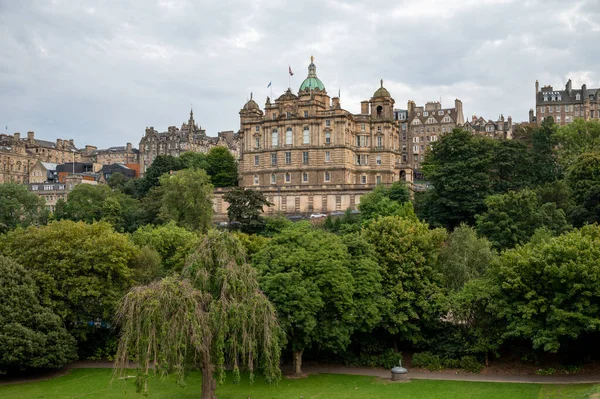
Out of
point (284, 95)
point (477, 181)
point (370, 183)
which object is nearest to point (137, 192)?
point (284, 95)

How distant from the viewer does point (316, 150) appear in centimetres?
7938

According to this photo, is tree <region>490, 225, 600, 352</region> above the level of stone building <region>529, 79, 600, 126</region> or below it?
below

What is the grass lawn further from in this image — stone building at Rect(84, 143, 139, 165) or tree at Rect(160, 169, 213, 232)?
stone building at Rect(84, 143, 139, 165)

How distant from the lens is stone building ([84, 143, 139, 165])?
16012cm

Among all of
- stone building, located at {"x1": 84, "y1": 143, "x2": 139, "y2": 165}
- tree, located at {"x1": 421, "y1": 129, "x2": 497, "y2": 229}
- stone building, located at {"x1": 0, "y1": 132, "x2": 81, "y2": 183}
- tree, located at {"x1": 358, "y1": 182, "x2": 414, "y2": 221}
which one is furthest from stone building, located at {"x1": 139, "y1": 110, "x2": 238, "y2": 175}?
tree, located at {"x1": 421, "y1": 129, "x2": 497, "y2": 229}

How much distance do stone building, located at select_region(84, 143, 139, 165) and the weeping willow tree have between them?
131483 millimetres

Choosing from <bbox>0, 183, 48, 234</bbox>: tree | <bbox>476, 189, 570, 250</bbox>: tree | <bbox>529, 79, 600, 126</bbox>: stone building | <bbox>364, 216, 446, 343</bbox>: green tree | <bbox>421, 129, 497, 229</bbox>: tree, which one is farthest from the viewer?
<bbox>529, 79, 600, 126</bbox>: stone building

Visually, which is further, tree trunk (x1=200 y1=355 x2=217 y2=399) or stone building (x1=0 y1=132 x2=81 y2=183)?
stone building (x1=0 y1=132 x2=81 y2=183)

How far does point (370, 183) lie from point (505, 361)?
4197 centimetres

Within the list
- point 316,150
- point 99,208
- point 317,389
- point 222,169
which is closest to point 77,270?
point 317,389

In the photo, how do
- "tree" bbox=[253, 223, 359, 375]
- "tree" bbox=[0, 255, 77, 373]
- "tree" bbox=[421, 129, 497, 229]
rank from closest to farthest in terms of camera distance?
1. "tree" bbox=[253, 223, 359, 375]
2. "tree" bbox=[0, 255, 77, 373]
3. "tree" bbox=[421, 129, 497, 229]

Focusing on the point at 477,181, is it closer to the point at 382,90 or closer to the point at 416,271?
the point at 382,90

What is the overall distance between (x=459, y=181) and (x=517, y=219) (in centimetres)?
1168

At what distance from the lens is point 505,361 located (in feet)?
124
